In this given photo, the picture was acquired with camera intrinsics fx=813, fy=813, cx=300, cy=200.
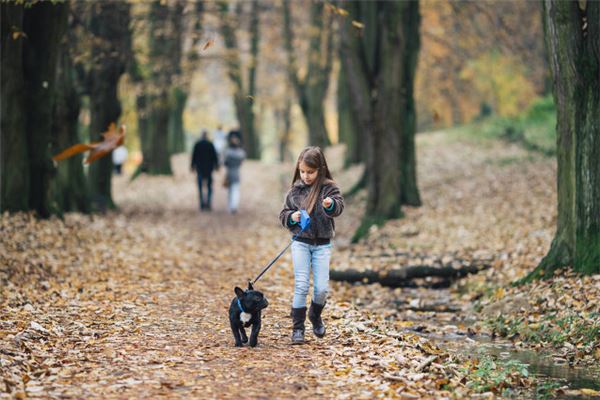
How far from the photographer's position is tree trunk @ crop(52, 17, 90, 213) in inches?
728

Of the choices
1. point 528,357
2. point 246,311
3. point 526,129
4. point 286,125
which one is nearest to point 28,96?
point 246,311

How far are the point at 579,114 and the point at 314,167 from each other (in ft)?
13.6

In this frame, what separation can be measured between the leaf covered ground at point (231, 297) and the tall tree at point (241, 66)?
7922 millimetres

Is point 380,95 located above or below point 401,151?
above

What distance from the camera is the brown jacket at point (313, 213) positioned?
25.4 feet

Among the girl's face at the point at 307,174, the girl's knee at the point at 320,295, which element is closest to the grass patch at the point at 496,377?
the girl's knee at the point at 320,295

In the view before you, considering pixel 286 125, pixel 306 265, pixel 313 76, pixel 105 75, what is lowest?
pixel 306 265

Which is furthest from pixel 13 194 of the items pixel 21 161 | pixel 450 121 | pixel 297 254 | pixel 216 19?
pixel 450 121

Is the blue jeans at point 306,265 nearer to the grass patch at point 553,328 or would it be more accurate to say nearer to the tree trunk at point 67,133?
the grass patch at point 553,328

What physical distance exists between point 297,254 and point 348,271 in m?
5.64

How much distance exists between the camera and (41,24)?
49.2 ft

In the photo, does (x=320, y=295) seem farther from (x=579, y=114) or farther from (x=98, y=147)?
(x=98, y=147)

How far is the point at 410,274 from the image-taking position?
43.3 feet

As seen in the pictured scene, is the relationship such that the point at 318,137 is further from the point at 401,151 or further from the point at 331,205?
the point at 331,205
